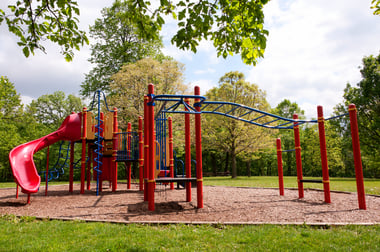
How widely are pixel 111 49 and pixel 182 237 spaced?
2562 centimetres

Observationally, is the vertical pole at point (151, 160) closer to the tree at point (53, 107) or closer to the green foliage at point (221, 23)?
the green foliage at point (221, 23)

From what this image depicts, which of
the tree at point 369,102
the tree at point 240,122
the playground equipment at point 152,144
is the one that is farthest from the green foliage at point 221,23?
the tree at point 369,102

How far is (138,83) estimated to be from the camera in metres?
22.1

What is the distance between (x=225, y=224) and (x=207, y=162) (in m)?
45.9

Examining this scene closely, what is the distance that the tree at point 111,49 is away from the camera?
1033 inches

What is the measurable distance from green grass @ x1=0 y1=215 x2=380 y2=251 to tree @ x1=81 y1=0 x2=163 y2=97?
22743 mm

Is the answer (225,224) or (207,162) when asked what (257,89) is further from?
(207,162)

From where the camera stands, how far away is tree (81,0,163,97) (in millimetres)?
26239

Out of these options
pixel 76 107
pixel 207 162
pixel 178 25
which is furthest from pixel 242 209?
pixel 207 162

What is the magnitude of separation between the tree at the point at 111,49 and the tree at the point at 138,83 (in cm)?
394

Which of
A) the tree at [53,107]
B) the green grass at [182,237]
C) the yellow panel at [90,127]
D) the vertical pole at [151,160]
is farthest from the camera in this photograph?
the tree at [53,107]

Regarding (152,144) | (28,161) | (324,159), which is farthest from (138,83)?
(324,159)

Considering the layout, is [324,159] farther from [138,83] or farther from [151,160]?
[138,83]

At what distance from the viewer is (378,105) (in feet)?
80.4
